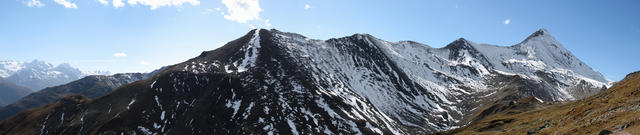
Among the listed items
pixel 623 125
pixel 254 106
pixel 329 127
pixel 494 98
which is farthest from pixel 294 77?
pixel 623 125

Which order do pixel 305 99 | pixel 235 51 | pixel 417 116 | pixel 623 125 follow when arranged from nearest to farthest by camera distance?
pixel 623 125 < pixel 305 99 < pixel 417 116 < pixel 235 51

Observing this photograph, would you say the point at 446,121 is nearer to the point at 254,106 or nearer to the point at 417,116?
the point at 417,116

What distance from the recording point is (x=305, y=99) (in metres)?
145

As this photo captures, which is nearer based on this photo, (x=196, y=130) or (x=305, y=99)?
(x=196, y=130)

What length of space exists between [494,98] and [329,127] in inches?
4628

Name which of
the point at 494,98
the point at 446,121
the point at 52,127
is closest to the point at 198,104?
the point at 52,127

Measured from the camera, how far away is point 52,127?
416ft

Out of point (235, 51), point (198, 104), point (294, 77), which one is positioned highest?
point (235, 51)

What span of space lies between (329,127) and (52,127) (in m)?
95.5

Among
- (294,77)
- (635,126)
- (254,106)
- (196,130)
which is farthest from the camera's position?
(294,77)

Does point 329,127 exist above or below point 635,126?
below

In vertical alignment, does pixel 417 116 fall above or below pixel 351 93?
below

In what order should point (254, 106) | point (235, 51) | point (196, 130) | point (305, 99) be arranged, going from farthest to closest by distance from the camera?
point (235, 51)
point (305, 99)
point (254, 106)
point (196, 130)

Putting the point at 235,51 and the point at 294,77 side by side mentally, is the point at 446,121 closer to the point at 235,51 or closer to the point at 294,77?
the point at 294,77
